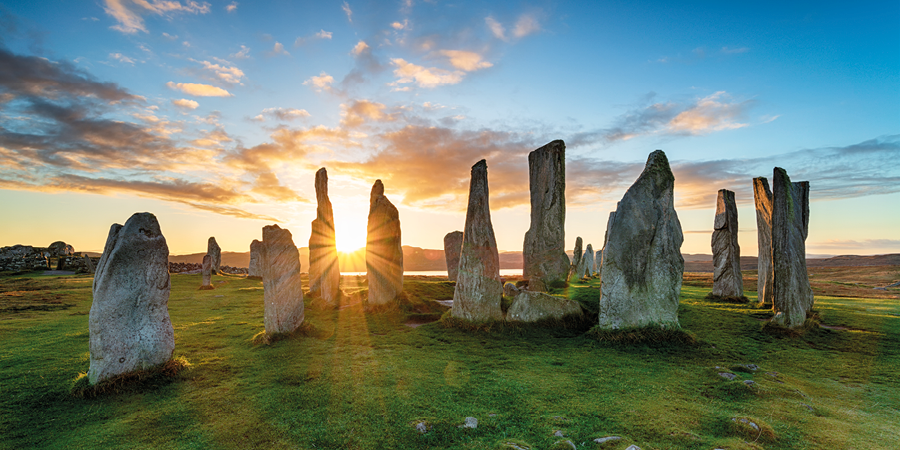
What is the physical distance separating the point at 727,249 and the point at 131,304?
1994 cm

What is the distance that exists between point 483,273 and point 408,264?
10314 cm

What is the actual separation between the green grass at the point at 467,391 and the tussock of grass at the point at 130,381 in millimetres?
52

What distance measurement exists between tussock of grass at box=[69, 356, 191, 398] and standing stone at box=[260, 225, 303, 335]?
8.94 ft

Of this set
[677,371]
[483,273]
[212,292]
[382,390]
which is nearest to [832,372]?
[677,371]

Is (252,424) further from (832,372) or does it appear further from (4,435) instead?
(832,372)

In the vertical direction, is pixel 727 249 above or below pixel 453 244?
below

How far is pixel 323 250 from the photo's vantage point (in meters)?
17.6

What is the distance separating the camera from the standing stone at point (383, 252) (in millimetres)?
15055

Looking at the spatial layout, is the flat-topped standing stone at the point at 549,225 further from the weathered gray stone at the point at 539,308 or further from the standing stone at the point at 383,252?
the weathered gray stone at the point at 539,308

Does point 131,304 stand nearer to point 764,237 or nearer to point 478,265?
point 478,265

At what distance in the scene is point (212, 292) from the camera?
21641mm

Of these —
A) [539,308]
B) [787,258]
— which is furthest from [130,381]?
[787,258]

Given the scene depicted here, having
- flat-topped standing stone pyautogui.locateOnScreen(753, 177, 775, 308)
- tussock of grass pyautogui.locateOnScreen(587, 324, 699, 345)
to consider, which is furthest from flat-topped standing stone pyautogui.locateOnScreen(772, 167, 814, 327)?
flat-topped standing stone pyautogui.locateOnScreen(753, 177, 775, 308)

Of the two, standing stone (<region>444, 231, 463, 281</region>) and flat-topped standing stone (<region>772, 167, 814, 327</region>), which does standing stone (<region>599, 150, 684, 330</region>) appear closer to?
flat-topped standing stone (<region>772, 167, 814, 327</region>)
